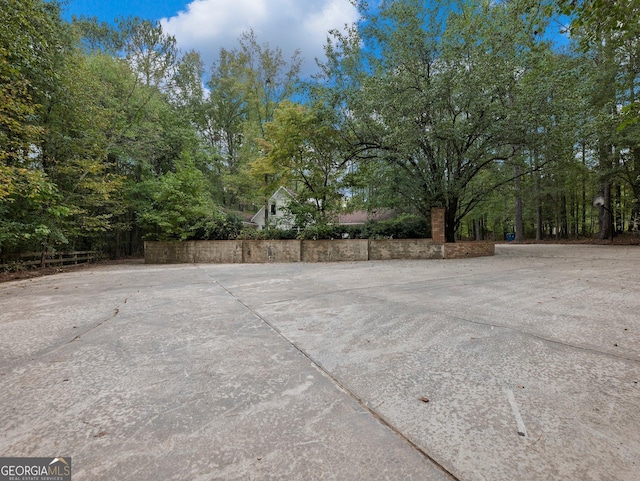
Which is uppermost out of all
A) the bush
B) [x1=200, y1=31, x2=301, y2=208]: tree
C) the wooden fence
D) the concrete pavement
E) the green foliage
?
[x1=200, y1=31, x2=301, y2=208]: tree

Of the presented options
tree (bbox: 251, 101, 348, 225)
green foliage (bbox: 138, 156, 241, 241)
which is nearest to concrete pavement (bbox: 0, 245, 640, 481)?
green foliage (bbox: 138, 156, 241, 241)

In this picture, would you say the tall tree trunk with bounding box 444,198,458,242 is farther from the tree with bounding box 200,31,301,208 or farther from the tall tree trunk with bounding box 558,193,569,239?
the tall tree trunk with bounding box 558,193,569,239

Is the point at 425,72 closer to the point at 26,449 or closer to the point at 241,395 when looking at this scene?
the point at 241,395

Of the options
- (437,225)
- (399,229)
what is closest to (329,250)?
(399,229)

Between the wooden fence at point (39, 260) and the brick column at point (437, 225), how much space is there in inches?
500

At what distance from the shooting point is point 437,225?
9.52 metres

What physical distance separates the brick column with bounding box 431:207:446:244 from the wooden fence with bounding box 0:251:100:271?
12.7 m

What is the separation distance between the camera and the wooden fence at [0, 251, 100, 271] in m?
7.99

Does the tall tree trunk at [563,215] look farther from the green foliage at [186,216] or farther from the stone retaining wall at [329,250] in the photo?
the green foliage at [186,216]

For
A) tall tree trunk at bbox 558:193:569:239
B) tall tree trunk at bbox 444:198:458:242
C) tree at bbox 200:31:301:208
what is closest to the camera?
tall tree trunk at bbox 444:198:458:242

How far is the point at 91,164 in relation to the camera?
9039mm

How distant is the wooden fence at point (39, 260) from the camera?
7.99 meters

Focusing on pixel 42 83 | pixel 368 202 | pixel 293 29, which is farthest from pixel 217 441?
pixel 293 29

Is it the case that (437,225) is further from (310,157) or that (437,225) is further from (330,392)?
(330,392)
